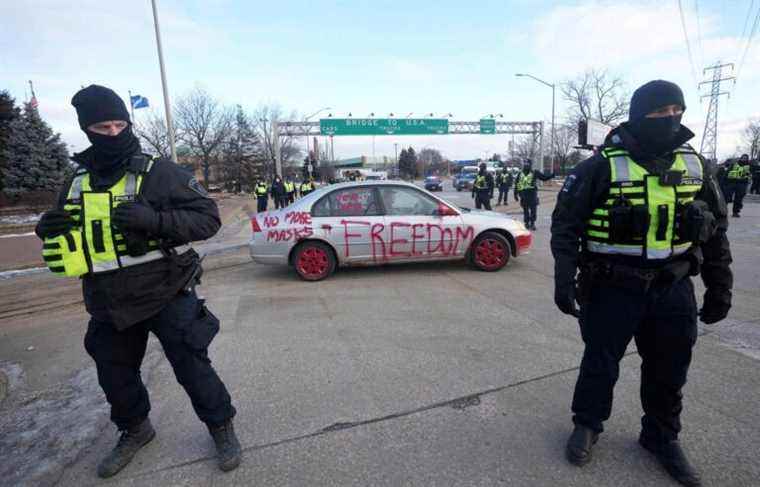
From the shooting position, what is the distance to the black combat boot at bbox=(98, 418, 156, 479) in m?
2.27

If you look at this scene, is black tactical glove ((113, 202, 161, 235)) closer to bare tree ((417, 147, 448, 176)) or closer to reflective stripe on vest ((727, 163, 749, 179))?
reflective stripe on vest ((727, 163, 749, 179))

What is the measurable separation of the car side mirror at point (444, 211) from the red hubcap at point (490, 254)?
64 cm

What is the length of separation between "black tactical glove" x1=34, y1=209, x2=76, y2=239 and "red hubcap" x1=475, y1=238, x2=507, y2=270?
5.27 meters

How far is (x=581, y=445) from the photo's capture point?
226cm

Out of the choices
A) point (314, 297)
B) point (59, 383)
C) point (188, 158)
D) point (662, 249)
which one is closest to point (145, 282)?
point (59, 383)

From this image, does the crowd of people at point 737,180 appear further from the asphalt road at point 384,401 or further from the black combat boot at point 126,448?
the black combat boot at point 126,448

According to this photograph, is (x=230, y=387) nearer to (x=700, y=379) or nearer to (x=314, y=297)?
(x=314, y=297)

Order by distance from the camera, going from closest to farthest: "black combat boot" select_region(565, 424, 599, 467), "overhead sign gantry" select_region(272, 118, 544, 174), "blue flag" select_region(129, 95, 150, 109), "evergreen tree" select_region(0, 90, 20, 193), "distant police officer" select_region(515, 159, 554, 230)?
"black combat boot" select_region(565, 424, 599, 467) < "distant police officer" select_region(515, 159, 554, 230) < "blue flag" select_region(129, 95, 150, 109) < "evergreen tree" select_region(0, 90, 20, 193) < "overhead sign gantry" select_region(272, 118, 544, 174)

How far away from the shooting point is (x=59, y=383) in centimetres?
334

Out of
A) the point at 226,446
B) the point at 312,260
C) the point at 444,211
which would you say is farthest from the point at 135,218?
the point at 444,211

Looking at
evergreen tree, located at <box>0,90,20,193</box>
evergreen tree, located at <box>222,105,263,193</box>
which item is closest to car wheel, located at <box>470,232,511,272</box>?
evergreen tree, located at <box>0,90,20,193</box>

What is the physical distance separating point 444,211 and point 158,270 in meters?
4.65

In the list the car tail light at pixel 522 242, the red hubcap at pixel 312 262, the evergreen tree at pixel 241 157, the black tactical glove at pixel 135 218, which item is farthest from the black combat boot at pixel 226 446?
the evergreen tree at pixel 241 157

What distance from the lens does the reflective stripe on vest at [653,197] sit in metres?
2.08
